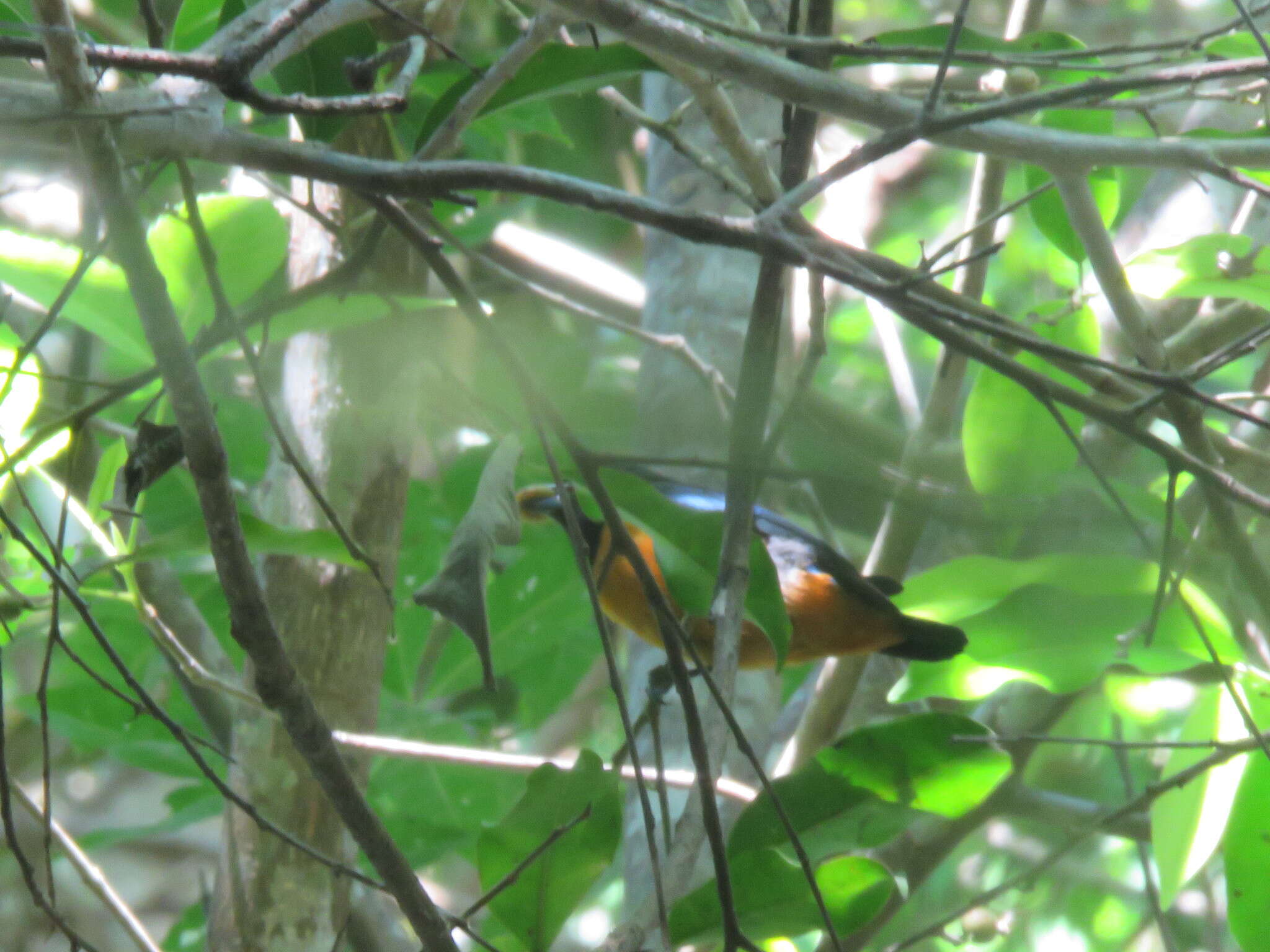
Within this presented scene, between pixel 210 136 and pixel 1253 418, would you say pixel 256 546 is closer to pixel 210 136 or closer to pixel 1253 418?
pixel 210 136

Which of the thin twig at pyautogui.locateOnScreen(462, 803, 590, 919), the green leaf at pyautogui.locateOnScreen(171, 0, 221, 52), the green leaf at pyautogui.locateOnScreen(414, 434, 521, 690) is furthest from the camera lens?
the green leaf at pyautogui.locateOnScreen(171, 0, 221, 52)

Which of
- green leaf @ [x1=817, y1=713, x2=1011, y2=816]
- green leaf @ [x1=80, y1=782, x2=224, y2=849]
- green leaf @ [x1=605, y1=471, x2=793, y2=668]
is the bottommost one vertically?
green leaf @ [x1=817, y1=713, x2=1011, y2=816]

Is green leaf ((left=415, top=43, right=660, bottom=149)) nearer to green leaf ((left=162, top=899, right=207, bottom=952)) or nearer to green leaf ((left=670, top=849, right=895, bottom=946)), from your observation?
green leaf ((left=670, top=849, right=895, bottom=946))

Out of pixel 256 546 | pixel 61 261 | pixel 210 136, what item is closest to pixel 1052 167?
pixel 210 136

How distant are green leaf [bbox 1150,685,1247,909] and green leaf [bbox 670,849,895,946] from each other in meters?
0.37

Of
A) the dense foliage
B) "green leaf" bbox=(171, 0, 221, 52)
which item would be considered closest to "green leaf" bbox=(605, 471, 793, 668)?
the dense foliage

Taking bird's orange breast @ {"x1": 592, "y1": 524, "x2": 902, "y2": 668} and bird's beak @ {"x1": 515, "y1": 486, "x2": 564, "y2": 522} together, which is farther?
bird's beak @ {"x1": 515, "y1": 486, "x2": 564, "y2": 522}

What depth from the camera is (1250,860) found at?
46.2 inches

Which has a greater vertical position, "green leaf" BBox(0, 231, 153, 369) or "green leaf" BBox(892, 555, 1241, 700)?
"green leaf" BBox(0, 231, 153, 369)

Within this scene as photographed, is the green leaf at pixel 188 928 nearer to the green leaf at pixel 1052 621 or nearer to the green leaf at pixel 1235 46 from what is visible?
the green leaf at pixel 1052 621

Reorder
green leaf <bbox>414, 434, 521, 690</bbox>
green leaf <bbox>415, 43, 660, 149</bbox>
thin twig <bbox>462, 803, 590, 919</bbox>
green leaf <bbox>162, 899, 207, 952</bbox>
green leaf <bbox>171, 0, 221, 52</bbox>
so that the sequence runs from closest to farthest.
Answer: green leaf <bbox>414, 434, 521, 690</bbox> → thin twig <bbox>462, 803, 590, 919</bbox> → green leaf <bbox>415, 43, 660, 149</bbox> → green leaf <bbox>171, 0, 221, 52</bbox> → green leaf <bbox>162, 899, 207, 952</bbox>

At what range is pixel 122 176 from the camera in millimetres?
718

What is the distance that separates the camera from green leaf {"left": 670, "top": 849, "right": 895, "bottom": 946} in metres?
0.99

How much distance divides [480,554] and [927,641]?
90 centimetres
